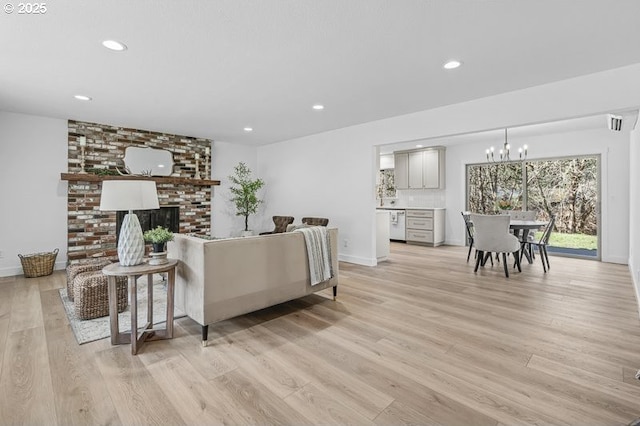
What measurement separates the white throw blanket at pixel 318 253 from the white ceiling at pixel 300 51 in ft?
5.34

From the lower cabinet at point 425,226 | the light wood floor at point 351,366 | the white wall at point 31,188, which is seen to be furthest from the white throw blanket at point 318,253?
the lower cabinet at point 425,226

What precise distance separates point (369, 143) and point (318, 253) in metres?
2.61


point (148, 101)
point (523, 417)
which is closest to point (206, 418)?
point (523, 417)

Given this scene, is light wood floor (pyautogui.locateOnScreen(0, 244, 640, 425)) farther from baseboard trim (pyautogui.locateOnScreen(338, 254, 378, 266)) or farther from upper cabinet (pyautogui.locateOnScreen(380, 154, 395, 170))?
upper cabinet (pyautogui.locateOnScreen(380, 154, 395, 170))

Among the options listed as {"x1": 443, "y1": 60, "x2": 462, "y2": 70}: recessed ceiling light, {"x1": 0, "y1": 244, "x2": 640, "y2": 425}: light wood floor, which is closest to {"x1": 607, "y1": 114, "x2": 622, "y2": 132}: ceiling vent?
{"x1": 0, "y1": 244, "x2": 640, "y2": 425}: light wood floor

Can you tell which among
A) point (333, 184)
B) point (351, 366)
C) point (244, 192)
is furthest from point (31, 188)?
point (351, 366)

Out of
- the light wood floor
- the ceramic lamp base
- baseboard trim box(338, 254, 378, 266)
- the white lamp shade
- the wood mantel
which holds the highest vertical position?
the wood mantel

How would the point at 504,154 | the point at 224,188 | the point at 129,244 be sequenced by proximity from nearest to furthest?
the point at 129,244 < the point at 504,154 < the point at 224,188

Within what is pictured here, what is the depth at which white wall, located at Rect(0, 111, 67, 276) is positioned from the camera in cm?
453

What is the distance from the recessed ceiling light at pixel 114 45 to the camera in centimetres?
248

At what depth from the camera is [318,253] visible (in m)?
3.28

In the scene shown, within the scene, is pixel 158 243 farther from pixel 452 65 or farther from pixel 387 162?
pixel 387 162

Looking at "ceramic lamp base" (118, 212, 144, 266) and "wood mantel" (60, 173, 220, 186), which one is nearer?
"ceramic lamp base" (118, 212, 144, 266)

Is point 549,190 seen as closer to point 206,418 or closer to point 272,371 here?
point 272,371
